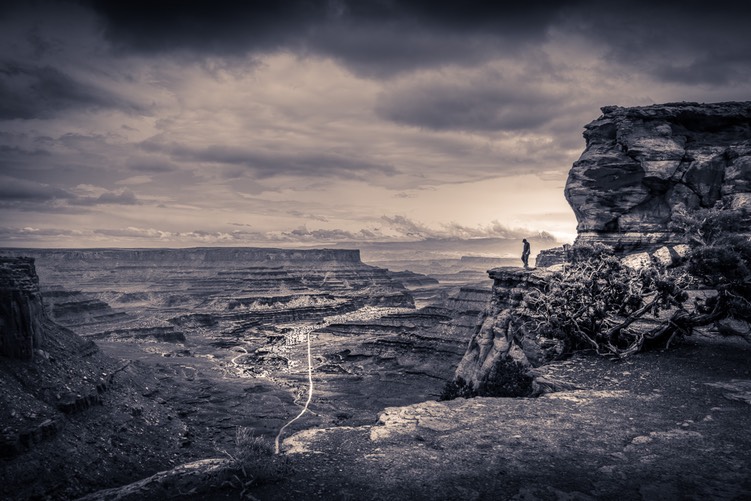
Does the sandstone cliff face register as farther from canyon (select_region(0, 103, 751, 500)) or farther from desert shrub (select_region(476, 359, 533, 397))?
desert shrub (select_region(476, 359, 533, 397))

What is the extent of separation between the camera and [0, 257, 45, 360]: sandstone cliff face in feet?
72.5

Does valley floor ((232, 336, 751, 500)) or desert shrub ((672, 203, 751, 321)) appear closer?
valley floor ((232, 336, 751, 500))

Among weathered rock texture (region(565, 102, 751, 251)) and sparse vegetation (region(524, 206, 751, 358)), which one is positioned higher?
weathered rock texture (region(565, 102, 751, 251))

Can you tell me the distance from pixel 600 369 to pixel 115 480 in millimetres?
20842

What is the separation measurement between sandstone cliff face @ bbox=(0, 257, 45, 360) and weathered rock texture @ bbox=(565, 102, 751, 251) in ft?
166

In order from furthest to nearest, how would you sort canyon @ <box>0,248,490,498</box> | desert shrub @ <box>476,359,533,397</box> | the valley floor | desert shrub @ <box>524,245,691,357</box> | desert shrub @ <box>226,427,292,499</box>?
canyon @ <box>0,248,490,498</box> → desert shrub @ <box>524,245,691,357</box> → desert shrub @ <box>476,359,533,397</box> → desert shrub @ <box>226,427,292,499</box> → the valley floor

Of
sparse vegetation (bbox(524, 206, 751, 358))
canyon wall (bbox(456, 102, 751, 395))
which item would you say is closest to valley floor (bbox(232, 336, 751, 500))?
sparse vegetation (bbox(524, 206, 751, 358))

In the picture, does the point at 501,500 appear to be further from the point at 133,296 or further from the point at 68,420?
the point at 133,296

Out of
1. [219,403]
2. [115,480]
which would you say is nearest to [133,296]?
[219,403]

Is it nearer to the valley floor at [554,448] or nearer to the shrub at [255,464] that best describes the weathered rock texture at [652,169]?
the valley floor at [554,448]

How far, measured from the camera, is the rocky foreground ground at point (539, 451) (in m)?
8.34

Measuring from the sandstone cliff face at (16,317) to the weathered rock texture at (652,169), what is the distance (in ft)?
166

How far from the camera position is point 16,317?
2234 cm

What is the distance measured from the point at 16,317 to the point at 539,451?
25694mm
